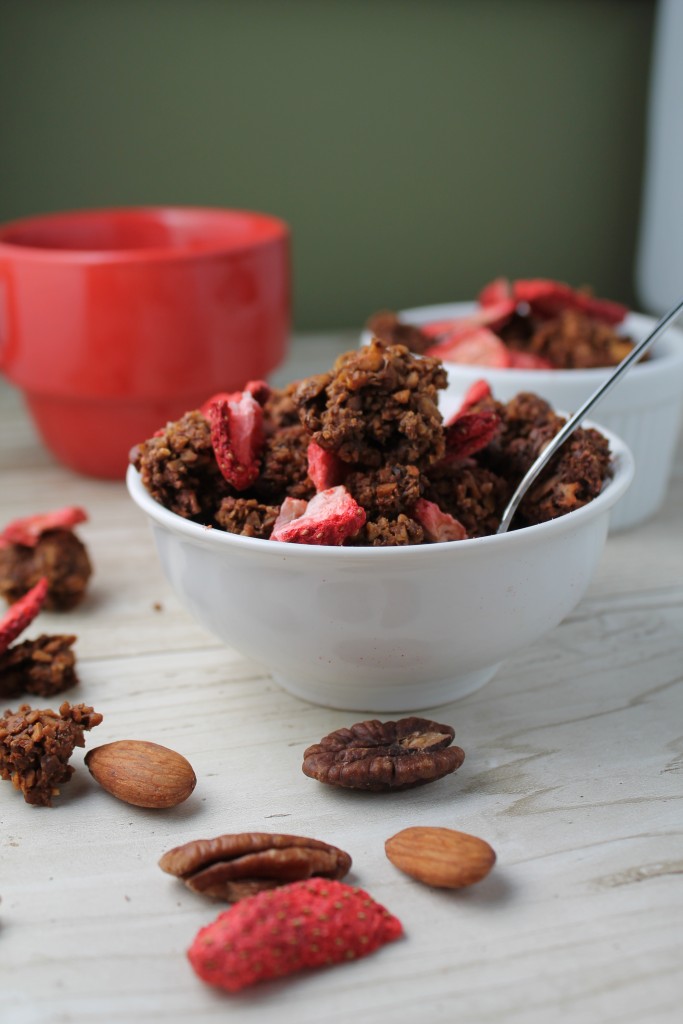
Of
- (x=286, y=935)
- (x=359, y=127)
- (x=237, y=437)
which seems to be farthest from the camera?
(x=359, y=127)

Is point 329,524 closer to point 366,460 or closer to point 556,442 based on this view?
point 366,460

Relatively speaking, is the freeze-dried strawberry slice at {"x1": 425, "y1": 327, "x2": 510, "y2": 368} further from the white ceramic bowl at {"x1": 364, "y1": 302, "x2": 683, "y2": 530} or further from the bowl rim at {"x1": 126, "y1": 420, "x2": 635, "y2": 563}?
the bowl rim at {"x1": 126, "y1": 420, "x2": 635, "y2": 563}

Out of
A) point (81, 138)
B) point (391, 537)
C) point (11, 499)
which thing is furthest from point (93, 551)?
point (81, 138)

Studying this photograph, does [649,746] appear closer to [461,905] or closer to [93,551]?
[461,905]

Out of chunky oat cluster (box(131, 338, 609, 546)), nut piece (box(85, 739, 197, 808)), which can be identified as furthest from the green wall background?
nut piece (box(85, 739, 197, 808))

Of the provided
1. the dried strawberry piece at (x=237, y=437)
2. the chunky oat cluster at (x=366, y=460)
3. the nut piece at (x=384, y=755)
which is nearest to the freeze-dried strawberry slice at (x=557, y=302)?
the chunky oat cluster at (x=366, y=460)

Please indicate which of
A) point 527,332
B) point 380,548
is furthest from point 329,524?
point 527,332
